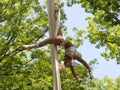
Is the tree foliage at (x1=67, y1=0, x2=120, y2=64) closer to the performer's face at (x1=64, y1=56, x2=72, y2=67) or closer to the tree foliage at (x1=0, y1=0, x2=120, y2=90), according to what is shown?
the tree foliage at (x1=0, y1=0, x2=120, y2=90)

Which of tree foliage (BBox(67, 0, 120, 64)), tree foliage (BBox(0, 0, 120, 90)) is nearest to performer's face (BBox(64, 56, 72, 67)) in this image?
tree foliage (BBox(67, 0, 120, 64))

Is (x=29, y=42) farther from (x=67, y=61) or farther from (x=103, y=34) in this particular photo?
(x=67, y=61)

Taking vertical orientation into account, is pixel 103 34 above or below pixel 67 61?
above

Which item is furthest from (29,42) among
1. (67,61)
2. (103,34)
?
(67,61)

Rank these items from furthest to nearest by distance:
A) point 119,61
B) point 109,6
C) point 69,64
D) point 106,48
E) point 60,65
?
point 106,48 < point 119,61 < point 109,6 < point 69,64 < point 60,65

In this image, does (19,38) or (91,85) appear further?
(91,85)

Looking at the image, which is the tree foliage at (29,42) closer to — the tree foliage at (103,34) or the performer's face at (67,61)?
the tree foliage at (103,34)

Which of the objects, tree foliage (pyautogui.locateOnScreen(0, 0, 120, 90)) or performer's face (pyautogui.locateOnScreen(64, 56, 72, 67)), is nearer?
performer's face (pyautogui.locateOnScreen(64, 56, 72, 67))

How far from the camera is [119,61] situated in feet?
42.4

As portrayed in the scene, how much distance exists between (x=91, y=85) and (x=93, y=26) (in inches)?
103

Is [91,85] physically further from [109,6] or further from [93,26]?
[109,6]

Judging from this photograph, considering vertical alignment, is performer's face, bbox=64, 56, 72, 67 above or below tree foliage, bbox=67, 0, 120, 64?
below

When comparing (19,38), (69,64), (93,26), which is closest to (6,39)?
(19,38)

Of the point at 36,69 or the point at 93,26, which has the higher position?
the point at 93,26
